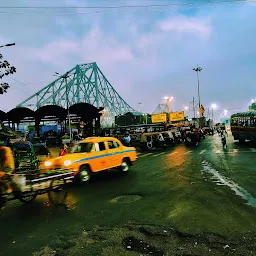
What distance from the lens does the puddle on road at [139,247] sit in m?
4.57

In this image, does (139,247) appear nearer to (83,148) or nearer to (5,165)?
(5,165)

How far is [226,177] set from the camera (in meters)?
10.8

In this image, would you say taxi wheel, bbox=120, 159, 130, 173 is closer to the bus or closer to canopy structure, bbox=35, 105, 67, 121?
the bus

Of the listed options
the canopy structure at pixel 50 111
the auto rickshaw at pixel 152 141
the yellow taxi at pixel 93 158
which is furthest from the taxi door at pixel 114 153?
the canopy structure at pixel 50 111

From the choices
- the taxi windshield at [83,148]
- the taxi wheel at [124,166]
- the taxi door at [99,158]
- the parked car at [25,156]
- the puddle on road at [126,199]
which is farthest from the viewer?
the parked car at [25,156]

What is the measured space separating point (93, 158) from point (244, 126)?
22043mm

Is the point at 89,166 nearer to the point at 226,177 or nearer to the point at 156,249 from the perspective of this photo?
the point at 226,177

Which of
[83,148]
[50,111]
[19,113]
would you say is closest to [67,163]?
[83,148]

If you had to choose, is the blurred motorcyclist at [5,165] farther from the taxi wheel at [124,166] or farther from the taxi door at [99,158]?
the taxi wheel at [124,166]

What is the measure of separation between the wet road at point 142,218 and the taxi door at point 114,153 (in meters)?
2.26

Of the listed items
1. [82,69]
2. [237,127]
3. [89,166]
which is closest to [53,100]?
[82,69]

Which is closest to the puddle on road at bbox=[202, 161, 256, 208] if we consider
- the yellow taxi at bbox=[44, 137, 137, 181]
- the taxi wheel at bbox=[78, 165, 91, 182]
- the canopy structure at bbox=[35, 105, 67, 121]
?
the yellow taxi at bbox=[44, 137, 137, 181]

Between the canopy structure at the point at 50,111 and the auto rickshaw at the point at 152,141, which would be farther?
the canopy structure at the point at 50,111

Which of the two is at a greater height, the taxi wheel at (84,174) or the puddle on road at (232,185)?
the taxi wheel at (84,174)
